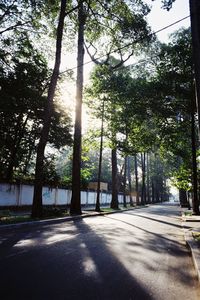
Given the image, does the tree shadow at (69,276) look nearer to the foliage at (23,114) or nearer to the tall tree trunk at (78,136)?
the tall tree trunk at (78,136)

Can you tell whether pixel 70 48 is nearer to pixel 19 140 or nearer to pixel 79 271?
pixel 19 140

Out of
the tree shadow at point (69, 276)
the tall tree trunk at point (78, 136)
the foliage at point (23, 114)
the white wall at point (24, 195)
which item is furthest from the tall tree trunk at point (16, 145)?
the tree shadow at point (69, 276)

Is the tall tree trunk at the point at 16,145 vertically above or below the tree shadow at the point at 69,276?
above

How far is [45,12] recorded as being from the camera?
762 inches

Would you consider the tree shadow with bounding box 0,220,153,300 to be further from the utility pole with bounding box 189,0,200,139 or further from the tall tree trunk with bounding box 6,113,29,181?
the tall tree trunk with bounding box 6,113,29,181

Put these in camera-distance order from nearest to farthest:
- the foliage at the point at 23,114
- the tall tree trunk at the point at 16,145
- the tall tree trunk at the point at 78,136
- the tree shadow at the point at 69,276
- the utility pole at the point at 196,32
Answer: the tree shadow at the point at 69,276 → the utility pole at the point at 196,32 → the tall tree trunk at the point at 78,136 → the foliage at the point at 23,114 → the tall tree trunk at the point at 16,145

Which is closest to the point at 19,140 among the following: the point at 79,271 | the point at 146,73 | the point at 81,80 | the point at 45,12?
the point at 81,80

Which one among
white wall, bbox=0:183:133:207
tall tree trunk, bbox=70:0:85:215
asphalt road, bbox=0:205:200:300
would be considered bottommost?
asphalt road, bbox=0:205:200:300

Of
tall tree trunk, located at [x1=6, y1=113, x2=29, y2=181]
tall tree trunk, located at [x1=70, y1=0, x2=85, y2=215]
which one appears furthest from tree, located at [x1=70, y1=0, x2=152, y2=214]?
tall tree trunk, located at [x1=6, y1=113, x2=29, y2=181]

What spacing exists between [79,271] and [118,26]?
20.2 meters

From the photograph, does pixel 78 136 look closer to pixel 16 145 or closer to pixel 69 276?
pixel 16 145

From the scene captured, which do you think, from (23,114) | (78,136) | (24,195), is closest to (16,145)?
(23,114)

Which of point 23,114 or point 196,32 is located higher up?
point 23,114

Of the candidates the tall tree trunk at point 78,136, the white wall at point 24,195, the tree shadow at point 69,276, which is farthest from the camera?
the white wall at point 24,195
